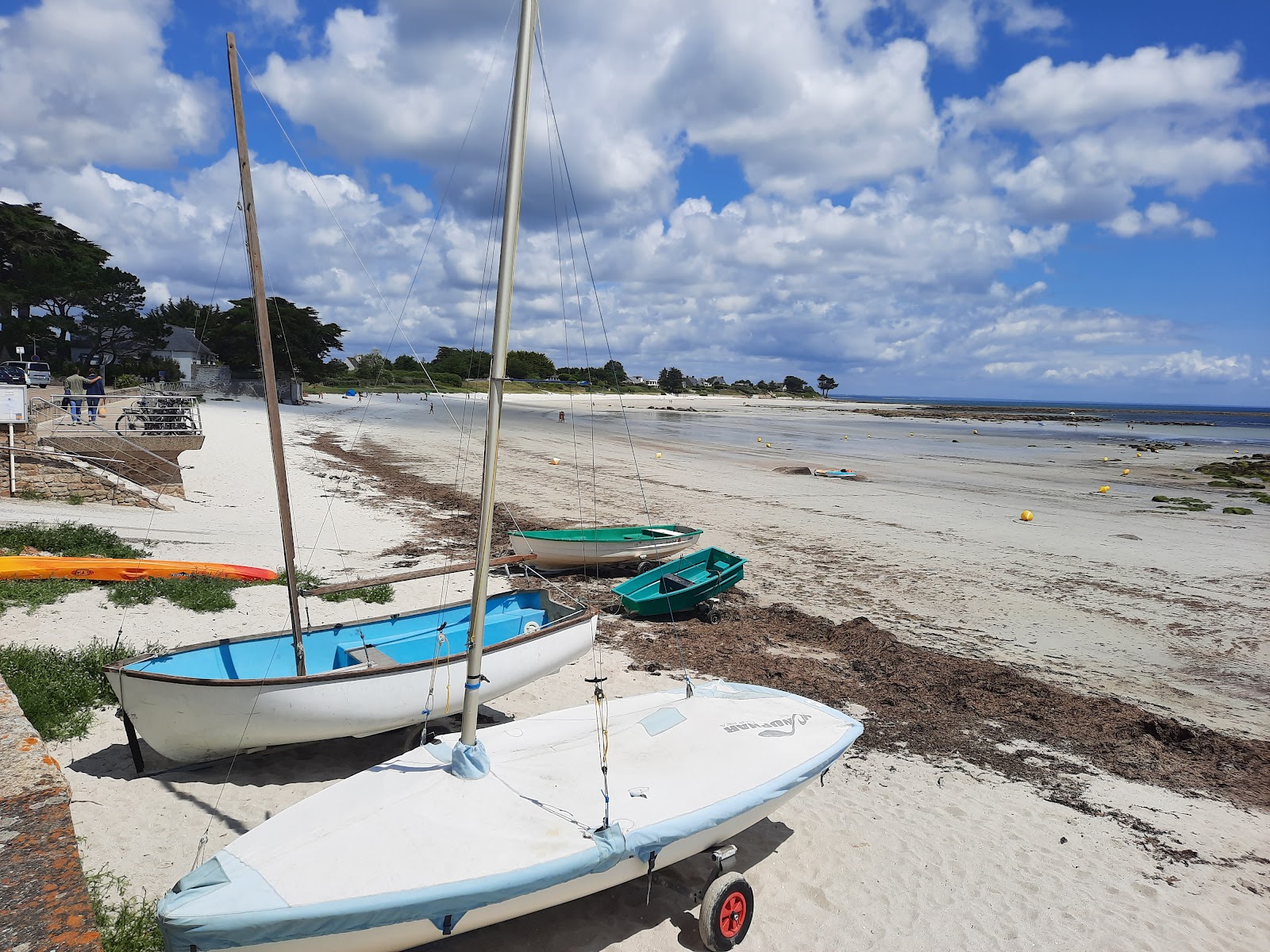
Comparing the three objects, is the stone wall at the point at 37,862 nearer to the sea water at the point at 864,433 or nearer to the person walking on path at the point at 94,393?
the person walking on path at the point at 94,393

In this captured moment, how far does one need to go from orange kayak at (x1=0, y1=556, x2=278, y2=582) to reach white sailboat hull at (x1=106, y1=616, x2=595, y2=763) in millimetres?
5861

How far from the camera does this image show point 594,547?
588 inches

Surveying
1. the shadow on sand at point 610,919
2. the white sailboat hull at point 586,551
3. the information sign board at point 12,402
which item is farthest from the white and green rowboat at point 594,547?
the information sign board at point 12,402

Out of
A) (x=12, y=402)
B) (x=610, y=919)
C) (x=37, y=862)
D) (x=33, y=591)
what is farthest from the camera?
(x=12, y=402)

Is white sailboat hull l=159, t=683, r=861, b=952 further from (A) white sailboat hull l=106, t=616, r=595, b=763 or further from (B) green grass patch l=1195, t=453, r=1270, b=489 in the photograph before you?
(B) green grass patch l=1195, t=453, r=1270, b=489

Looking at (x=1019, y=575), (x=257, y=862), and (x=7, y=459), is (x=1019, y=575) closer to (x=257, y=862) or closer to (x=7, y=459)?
(x=257, y=862)

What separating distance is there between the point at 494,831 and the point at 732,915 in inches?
75.9

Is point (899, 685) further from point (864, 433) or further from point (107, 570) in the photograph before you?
point (864, 433)

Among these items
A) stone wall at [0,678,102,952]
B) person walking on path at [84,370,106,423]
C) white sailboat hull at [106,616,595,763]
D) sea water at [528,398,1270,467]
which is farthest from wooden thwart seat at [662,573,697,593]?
sea water at [528,398,1270,467]

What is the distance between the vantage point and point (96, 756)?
6.77 meters

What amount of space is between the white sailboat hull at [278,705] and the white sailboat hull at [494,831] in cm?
140

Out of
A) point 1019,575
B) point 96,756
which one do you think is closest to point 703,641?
point 96,756

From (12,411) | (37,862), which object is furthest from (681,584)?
(12,411)

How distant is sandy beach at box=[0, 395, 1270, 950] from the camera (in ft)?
18.6
